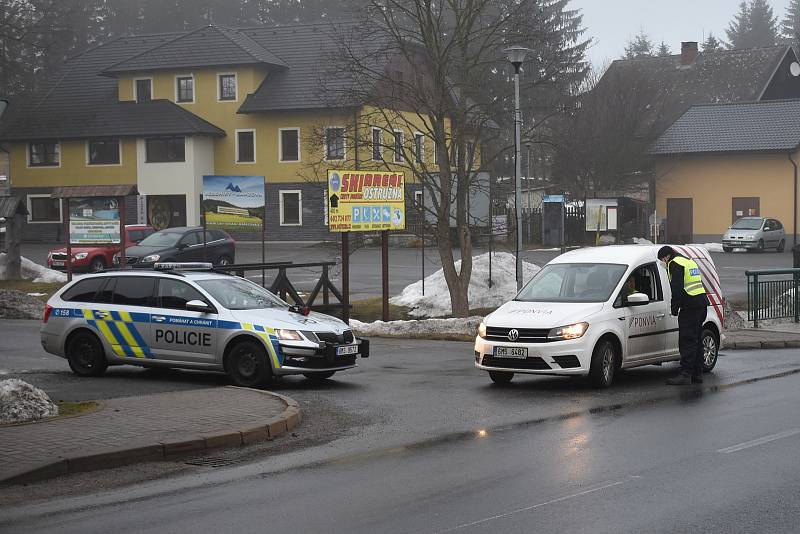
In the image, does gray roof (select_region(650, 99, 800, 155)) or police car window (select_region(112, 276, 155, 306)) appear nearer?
police car window (select_region(112, 276, 155, 306))

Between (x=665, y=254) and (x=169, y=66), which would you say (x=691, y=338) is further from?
(x=169, y=66)

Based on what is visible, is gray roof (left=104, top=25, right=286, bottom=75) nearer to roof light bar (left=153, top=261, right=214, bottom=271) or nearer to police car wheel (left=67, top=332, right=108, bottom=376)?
roof light bar (left=153, top=261, right=214, bottom=271)

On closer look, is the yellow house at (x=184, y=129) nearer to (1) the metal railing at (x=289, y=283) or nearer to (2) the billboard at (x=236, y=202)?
(2) the billboard at (x=236, y=202)

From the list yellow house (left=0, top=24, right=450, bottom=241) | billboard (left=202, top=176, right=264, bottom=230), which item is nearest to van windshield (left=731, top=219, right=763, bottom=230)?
yellow house (left=0, top=24, right=450, bottom=241)

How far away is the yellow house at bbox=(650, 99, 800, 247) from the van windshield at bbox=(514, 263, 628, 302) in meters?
45.6

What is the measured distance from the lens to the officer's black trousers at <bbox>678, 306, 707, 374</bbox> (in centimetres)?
1466

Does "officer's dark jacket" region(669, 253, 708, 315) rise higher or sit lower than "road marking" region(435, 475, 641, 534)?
higher

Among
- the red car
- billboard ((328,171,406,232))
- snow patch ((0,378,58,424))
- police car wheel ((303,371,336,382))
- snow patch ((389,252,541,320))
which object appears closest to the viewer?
snow patch ((0,378,58,424))

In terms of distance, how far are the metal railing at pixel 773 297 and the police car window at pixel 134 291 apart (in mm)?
13244

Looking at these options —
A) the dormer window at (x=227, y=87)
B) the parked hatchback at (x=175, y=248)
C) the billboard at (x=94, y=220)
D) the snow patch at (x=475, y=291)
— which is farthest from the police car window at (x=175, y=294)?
the dormer window at (x=227, y=87)

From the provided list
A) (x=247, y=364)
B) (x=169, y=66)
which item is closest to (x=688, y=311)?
(x=247, y=364)

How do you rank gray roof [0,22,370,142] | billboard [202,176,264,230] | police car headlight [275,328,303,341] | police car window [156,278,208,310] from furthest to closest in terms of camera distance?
gray roof [0,22,370,142] → billboard [202,176,264,230] → police car window [156,278,208,310] → police car headlight [275,328,303,341]

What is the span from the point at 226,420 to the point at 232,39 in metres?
55.3

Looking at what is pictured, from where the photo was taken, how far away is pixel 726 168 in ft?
199
